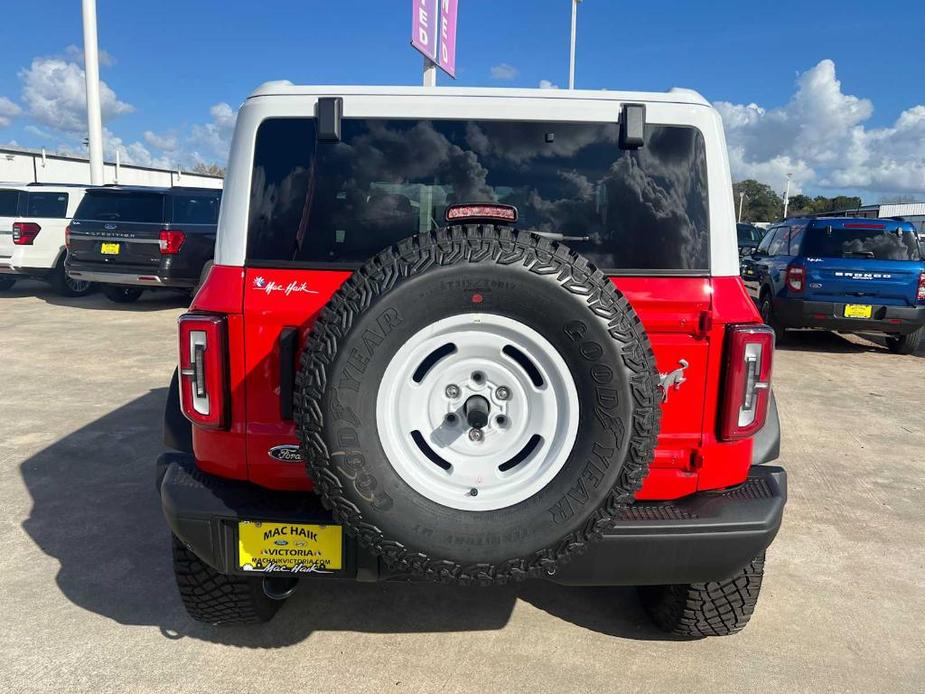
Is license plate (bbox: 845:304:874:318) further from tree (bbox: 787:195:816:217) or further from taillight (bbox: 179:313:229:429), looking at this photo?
tree (bbox: 787:195:816:217)

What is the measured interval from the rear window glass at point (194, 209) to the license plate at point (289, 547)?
29.8 feet

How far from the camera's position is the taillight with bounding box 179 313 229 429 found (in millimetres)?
2311

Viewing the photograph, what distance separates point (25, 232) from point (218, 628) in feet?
36.3

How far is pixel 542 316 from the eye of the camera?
78.7 inches

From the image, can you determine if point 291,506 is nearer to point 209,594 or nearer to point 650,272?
point 209,594

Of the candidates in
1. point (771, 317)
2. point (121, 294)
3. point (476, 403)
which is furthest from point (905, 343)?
point (121, 294)

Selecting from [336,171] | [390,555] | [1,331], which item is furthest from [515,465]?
[1,331]

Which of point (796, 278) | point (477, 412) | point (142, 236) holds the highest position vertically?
point (142, 236)

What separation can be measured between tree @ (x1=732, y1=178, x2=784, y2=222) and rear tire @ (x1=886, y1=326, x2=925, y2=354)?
67.3 metres

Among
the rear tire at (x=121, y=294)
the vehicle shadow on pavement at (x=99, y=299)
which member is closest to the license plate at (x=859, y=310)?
the vehicle shadow on pavement at (x=99, y=299)

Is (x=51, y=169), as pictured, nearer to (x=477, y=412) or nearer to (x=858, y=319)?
(x=858, y=319)

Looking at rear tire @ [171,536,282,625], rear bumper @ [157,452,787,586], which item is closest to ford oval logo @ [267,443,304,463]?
rear bumper @ [157,452,787,586]

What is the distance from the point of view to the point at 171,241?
1012 centimetres

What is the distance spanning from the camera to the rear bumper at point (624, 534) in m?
2.24
